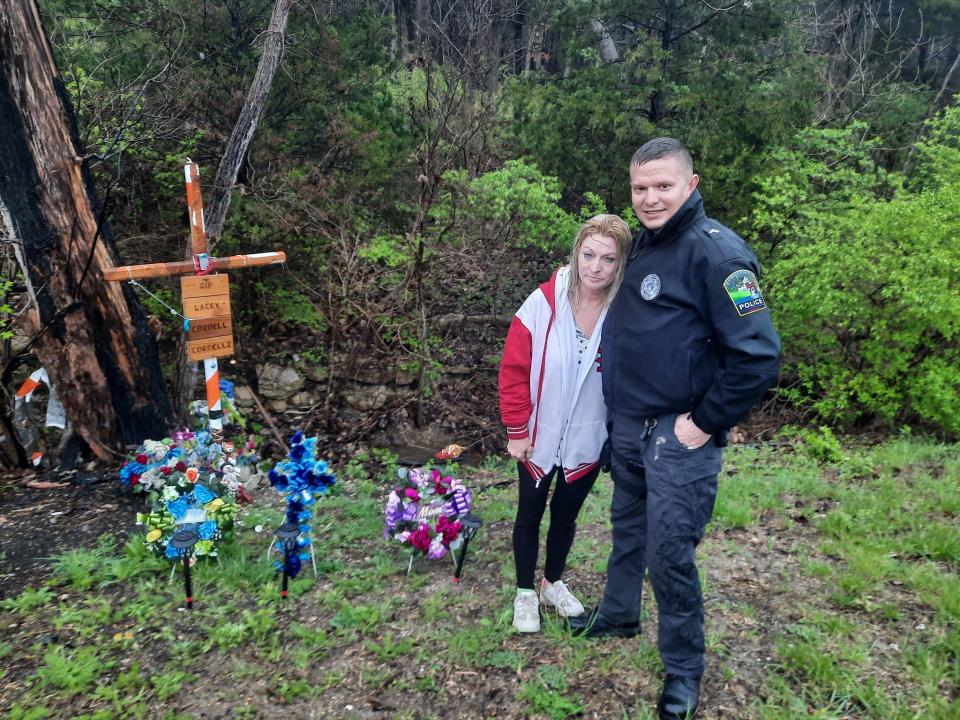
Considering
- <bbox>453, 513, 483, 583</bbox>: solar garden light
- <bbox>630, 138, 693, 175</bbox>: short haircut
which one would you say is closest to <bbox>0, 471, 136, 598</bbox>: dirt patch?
<bbox>453, 513, 483, 583</bbox>: solar garden light

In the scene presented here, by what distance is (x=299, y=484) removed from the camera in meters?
3.45

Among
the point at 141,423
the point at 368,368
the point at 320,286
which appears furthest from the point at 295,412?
the point at 141,423

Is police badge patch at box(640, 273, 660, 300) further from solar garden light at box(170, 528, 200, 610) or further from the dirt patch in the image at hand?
the dirt patch

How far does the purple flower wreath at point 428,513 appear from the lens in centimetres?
363

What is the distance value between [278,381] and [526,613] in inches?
304

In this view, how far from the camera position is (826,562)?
3.58 metres

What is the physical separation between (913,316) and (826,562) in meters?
4.07

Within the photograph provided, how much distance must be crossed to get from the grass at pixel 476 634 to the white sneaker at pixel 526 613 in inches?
Answer: 2.2

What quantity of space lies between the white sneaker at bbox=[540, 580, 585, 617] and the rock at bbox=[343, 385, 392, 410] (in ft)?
21.9

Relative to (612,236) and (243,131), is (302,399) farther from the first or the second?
(612,236)

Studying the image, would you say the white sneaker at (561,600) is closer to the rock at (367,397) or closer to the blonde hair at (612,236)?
the blonde hair at (612,236)

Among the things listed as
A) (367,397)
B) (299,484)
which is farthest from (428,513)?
(367,397)

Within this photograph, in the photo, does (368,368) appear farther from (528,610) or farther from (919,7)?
(919,7)

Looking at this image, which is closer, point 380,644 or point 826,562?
point 380,644
